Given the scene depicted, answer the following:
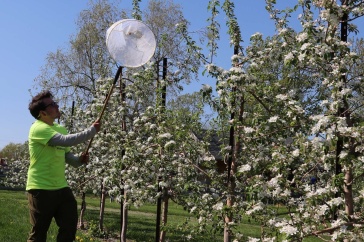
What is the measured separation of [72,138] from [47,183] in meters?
0.49

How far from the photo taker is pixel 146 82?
25.3 feet

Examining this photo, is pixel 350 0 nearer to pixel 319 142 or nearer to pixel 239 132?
pixel 319 142

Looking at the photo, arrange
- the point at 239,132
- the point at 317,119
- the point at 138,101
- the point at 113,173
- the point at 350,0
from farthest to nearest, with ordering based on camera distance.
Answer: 1. the point at 138,101
2. the point at 113,173
3. the point at 239,132
4. the point at 350,0
5. the point at 317,119

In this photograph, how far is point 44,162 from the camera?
4.50 metres

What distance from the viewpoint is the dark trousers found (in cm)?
444

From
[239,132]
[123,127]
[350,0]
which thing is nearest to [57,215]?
[239,132]

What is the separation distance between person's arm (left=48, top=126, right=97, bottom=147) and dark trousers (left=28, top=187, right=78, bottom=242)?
17.4 inches

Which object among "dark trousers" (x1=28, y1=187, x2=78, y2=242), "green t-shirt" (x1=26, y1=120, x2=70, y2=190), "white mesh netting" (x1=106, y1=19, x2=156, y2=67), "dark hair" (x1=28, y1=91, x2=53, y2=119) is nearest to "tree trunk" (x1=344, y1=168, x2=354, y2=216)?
"white mesh netting" (x1=106, y1=19, x2=156, y2=67)

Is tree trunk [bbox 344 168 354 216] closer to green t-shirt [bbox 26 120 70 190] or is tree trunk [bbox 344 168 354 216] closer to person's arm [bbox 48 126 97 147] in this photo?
person's arm [bbox 48 126 97 147]

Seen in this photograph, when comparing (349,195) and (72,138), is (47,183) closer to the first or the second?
(72,138)

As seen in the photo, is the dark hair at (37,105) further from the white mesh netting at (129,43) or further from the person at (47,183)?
the white mesh netting at (129,43)

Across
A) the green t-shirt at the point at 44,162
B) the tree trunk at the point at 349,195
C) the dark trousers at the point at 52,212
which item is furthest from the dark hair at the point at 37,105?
the tree trunk at the point at 349,195

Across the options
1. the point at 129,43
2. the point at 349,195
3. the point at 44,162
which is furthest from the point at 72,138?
the point at 349,195

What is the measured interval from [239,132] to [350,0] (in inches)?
68.9
